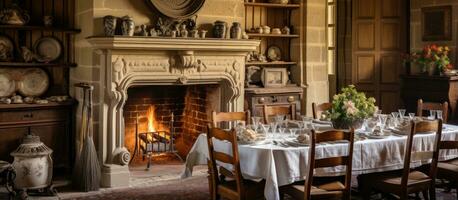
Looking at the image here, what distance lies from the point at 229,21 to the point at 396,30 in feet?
10.8

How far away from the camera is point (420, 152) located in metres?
4.48

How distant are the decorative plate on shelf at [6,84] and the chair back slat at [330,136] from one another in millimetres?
3520

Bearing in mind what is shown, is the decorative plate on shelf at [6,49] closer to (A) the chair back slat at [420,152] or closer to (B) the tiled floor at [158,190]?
(B) the tiled floor at [158,190]

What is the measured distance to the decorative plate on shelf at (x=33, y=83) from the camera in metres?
5.98

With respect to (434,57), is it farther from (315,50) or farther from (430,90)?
(315,50)

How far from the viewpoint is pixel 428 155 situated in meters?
4.53

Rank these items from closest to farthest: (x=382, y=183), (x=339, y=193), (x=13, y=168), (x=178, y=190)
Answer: (x=339, y=193) → (x=382, y=183) → (x=13, y=168) → (x=178, y=190)

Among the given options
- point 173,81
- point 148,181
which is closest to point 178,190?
point 148,181

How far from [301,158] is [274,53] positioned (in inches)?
140

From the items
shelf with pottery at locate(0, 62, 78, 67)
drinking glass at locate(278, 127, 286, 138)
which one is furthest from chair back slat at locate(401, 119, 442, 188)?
shelf with pottery at locate(0, 62, 78, 67)

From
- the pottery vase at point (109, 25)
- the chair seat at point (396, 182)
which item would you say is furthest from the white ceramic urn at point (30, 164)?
the chair seat at point (396, 182)

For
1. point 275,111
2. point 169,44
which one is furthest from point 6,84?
point 275,111

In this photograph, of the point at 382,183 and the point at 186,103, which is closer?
the point at 382,183

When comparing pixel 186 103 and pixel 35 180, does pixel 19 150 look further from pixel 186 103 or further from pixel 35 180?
pixel 186 103
